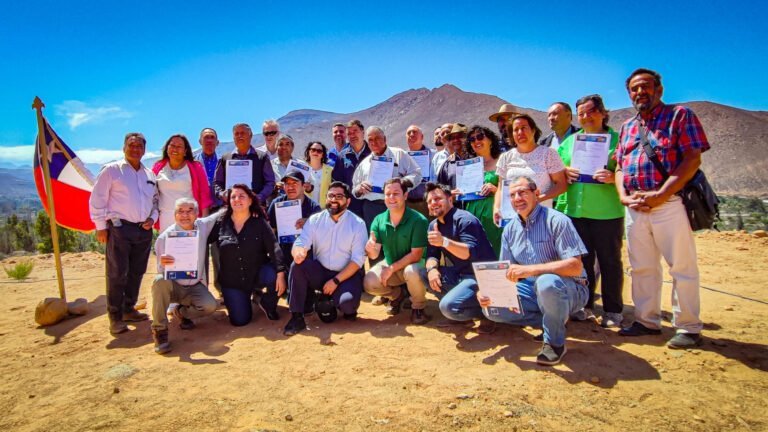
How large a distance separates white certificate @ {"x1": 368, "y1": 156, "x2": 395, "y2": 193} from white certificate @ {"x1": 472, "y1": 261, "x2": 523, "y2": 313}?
2.34 metres

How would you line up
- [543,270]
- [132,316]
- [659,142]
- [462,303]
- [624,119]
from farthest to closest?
[624,119] → [132,316] → [462,303] → [659,142] → [543,270]

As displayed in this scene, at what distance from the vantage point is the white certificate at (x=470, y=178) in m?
4.73

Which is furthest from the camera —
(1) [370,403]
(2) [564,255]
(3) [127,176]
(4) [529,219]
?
(3) [127,176]

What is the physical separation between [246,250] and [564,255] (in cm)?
348

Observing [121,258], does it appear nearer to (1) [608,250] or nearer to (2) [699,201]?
(1) [608,250]

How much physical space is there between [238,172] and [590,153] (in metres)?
4.38

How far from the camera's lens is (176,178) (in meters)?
5.15

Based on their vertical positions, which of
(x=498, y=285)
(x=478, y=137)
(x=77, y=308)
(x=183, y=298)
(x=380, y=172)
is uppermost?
(x=478, y=137)

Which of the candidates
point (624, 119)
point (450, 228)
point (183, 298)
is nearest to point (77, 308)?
point (183, 298)

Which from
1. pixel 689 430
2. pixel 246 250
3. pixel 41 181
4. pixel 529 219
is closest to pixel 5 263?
pixel 41 181

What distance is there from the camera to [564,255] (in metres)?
3.36

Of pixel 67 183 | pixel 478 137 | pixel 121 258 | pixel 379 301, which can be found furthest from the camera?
pixel 67 183

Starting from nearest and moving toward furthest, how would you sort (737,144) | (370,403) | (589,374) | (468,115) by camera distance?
(370,403) → (589,374) → (737,144) → (468,115)

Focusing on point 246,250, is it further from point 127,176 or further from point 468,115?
point 468,115
